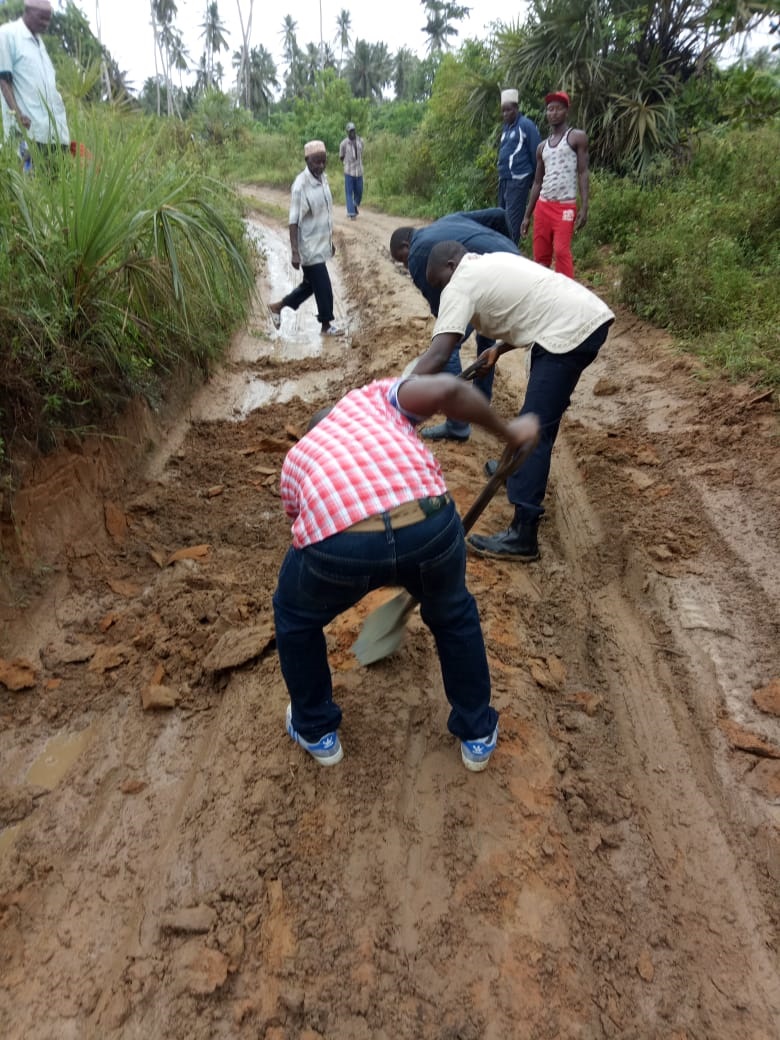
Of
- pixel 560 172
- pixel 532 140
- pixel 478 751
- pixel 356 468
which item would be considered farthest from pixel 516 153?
pixel 478 751

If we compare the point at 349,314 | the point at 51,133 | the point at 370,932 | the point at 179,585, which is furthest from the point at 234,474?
the point at 349,314

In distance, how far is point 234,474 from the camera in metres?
4.29

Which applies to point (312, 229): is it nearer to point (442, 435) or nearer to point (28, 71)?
point (28, 71)

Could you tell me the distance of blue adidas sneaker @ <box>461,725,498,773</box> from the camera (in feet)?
7.38

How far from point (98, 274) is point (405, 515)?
98.0 inches

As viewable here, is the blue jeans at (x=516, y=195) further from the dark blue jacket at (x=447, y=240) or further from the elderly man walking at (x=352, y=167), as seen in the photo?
the elderly man walking at (x=352, y=167)

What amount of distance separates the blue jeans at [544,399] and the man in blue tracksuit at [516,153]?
4.35 meters

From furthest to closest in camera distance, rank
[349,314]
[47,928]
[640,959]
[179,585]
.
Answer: [349,314] → [179,585] → [47,928] → [640,959]

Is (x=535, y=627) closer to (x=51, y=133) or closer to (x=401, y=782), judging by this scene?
(x=401, y=782)

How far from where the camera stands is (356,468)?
175 centimetres

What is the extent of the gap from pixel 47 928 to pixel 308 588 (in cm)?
126

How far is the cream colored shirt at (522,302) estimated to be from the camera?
9.70 feet

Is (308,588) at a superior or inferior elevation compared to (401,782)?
superior

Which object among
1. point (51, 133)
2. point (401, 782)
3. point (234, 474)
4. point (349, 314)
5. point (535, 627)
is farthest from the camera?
point (349, 314)
